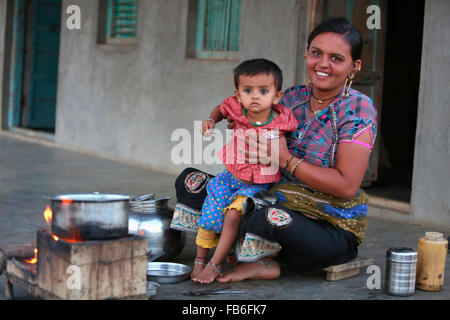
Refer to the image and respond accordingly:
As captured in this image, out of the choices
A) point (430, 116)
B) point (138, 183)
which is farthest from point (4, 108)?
point (430, 116)

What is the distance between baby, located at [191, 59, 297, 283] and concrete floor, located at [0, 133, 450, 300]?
23cm

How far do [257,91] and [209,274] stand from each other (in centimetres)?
102

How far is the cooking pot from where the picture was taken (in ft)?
10.0

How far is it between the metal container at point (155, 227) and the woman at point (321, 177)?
47 centimetres

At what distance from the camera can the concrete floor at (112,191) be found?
12.3ft

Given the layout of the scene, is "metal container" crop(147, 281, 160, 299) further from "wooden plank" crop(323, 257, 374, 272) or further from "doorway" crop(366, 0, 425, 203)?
"doorway" crop(366, 0, 425, 203)

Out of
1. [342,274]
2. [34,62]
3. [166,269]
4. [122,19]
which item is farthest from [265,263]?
[34,62]

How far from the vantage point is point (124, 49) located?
9.53 meters

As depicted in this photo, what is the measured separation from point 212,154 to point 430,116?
9.16 ft

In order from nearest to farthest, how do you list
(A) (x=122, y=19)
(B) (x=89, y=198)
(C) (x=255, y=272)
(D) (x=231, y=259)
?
(B) (x=89, y=198) → (C) (x=255, y=272) → (D) (x=231, y=259) → (A) (x=122, y=19)

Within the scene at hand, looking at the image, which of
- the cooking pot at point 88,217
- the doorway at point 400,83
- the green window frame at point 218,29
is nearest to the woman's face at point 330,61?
the cooking pot at point 88,217

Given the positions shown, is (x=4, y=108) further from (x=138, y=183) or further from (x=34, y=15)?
(x=138, y=183)

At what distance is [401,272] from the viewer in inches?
145

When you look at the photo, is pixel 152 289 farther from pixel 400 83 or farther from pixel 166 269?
pixel 400 83
